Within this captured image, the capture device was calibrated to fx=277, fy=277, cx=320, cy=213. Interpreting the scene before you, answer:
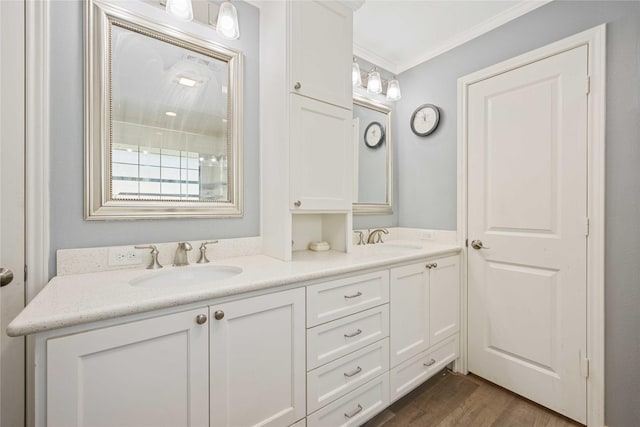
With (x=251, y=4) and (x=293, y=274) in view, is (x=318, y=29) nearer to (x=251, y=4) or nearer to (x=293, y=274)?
(x=251, y=4)

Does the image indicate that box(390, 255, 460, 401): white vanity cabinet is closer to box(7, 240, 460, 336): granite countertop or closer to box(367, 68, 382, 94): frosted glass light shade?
box(7, 240, 460, 336): granite countertop

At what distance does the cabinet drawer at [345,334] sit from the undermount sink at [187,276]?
50 centimetres

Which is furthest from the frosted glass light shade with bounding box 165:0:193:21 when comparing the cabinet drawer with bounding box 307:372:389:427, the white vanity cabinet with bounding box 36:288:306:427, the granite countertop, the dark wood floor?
the dark wood floor

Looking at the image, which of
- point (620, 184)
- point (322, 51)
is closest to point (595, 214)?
point (620, 184)

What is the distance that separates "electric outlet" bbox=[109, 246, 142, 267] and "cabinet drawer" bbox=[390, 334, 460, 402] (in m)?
1.51

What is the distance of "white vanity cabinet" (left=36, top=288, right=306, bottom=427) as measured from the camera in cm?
80

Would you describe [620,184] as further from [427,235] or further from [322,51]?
[322,51]

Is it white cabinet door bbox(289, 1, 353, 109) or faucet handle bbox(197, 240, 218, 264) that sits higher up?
white cabinet door bbox(289, 1, 353, 109)

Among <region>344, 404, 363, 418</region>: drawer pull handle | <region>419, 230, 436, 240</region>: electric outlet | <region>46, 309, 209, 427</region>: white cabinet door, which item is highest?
<region>419, 230, 436, 240</region>: electric outlet

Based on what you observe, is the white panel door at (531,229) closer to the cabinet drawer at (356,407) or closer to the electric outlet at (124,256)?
the cabinet drawer at (356,407)

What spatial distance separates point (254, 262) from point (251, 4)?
1.59 meters

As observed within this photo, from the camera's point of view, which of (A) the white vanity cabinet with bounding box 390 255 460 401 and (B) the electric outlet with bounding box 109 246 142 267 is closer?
(B) the electric outlet with bounding box 109 246 142 267

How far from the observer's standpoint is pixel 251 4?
5.67 ft

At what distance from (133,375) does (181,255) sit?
0.63 metres
